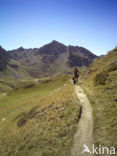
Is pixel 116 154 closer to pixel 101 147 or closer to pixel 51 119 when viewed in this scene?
pixel 101 147

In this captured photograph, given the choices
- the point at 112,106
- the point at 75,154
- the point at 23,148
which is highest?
the point at 112,106

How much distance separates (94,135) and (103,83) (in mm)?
12304

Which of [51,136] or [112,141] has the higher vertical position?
[112,141]

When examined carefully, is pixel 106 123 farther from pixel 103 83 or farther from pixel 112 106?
pixel 103 83

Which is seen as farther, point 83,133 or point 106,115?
point 106,115

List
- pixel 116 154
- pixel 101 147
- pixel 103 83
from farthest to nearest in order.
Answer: pixel 103 83, pixel 101 147, pixel 116 154

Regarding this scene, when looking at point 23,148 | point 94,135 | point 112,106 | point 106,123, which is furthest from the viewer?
point 112,106

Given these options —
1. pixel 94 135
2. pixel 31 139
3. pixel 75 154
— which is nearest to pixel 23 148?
pixel 31 139

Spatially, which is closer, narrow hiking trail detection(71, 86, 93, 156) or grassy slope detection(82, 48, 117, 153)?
narrow hiking trail detection(71, 86, 93, 156)

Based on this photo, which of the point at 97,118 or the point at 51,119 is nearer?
the point at 97,118

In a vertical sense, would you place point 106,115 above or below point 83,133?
above

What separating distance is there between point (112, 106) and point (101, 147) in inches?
235

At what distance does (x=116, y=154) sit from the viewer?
7812 mm

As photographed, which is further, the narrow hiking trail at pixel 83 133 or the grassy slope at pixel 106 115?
the grassy slope at pixel 106 115
